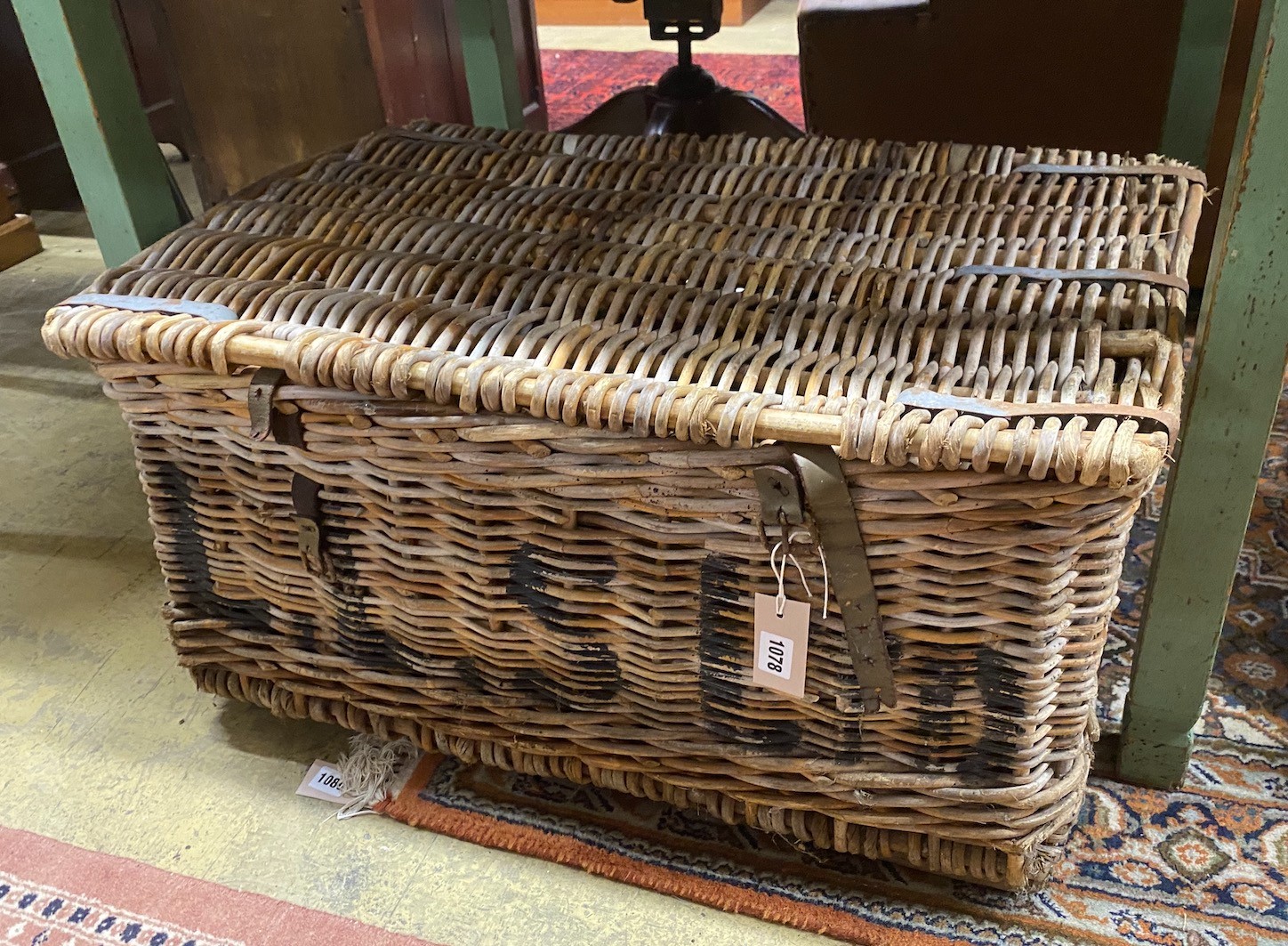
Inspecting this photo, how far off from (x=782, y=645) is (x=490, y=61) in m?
0.97

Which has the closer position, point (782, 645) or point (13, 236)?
point (782, 645)

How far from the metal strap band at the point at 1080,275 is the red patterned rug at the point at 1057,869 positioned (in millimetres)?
440

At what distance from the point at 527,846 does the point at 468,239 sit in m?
0.53

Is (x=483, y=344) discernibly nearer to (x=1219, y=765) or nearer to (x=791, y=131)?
(x=1219, y=765)

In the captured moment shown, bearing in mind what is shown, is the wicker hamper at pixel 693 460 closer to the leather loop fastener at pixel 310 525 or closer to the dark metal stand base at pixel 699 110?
the leather loop fastener at pixel 310 525

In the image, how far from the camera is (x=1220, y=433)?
79 cm

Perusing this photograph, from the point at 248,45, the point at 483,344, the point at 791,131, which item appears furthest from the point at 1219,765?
the point at 248,45

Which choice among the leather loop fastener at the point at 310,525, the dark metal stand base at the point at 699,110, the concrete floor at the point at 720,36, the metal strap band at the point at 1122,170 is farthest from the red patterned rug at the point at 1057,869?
the concrete floor at the point at 720,36

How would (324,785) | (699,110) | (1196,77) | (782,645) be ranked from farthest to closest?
(699,110) → (1196,77) → (324,785) → (782,645)

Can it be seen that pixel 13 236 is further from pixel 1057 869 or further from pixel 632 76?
pixel 1057 869

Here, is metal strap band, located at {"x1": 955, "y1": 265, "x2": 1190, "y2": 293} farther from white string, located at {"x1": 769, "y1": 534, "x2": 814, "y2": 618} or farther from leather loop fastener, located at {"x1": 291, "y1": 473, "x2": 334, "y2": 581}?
leather loop fastener, located at {"x1": 291, "y1": 473, "x2": 334, "y2": 581}

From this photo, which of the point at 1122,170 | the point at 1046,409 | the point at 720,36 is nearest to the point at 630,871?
the point at 1046,409

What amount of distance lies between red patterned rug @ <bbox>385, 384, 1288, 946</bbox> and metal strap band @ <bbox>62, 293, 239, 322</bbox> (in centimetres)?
45

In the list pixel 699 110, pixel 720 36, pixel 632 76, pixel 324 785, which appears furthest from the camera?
pixel 720 36
